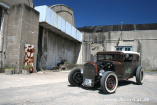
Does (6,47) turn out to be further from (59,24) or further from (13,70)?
(59,24)

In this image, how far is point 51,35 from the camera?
16312mm

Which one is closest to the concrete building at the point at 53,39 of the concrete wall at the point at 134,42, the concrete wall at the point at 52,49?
the concrete wall at the point at 52,49

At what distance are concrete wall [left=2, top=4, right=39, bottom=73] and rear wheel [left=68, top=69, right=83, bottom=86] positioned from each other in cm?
585

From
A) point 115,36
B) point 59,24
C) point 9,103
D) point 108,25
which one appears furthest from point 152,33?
point 9,103

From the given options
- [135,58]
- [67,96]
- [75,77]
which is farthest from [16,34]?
[135,58]

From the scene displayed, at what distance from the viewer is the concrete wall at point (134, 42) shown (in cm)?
1947

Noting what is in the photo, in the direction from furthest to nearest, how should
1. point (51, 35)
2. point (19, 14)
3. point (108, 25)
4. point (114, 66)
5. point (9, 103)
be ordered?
1. point (108, 25)
2. point (51, 35)
3. point (19, 14)
4. point (114, 66)
5. point (9, 103)

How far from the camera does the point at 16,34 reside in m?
10.8

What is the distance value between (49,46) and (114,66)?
1101 centimetres

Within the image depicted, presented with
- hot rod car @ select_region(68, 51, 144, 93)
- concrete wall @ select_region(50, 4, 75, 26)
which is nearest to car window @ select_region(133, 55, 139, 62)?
hot rod car @ select_region(68, 51, 144, 93)

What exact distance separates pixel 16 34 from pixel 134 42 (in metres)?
16.3

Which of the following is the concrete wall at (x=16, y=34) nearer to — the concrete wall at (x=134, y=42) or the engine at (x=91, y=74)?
the engine at (x=91, y=74)

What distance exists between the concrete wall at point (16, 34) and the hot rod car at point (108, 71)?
19.9 ft

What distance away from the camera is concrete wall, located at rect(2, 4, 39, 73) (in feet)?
34.4
